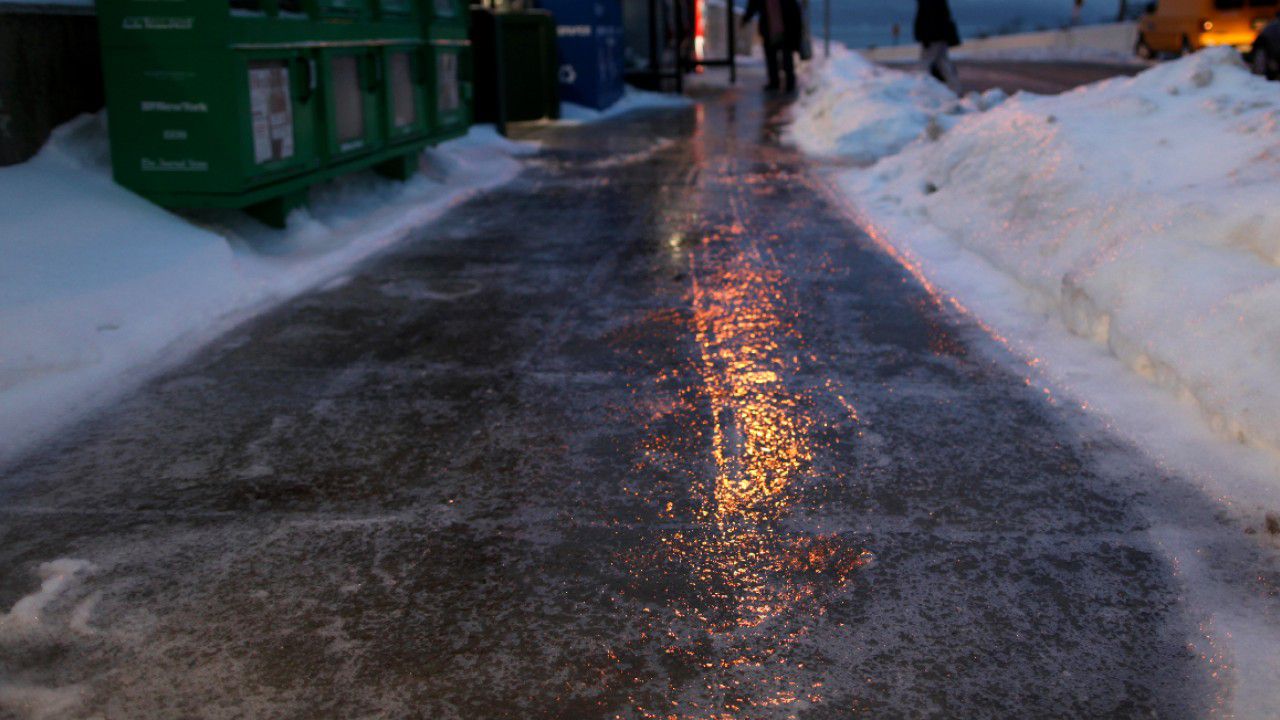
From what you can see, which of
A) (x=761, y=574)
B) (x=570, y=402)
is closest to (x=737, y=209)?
(x=570, y=402)

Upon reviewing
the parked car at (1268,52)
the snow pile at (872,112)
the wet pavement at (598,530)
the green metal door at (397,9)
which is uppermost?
the green metal door at (397,9)

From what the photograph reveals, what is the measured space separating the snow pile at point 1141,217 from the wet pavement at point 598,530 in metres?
0.50

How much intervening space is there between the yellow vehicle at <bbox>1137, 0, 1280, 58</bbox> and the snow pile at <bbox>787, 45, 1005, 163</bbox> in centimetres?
1175

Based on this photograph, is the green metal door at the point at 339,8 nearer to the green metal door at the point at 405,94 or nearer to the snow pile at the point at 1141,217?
the green metal door at the point at 405,94

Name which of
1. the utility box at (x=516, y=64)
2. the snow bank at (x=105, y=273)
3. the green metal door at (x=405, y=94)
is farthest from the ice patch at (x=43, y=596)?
the utility box at (x=516, y=64)

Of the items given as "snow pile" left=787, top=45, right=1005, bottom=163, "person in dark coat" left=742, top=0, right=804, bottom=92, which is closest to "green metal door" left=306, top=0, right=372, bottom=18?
"snow pile" left=787, top=45, right=1005, bottom=163

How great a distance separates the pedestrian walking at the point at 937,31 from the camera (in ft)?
55.0

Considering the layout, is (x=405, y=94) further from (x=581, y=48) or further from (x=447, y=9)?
(x=581, y=48)

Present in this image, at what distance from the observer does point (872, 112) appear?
14.2 meters

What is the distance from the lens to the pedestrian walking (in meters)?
16.8

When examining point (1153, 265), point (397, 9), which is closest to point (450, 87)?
point (397, 9)

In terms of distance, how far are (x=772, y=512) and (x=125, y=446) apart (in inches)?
92.9

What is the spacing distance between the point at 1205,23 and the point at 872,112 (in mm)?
16134

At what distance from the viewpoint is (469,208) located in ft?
31.4
